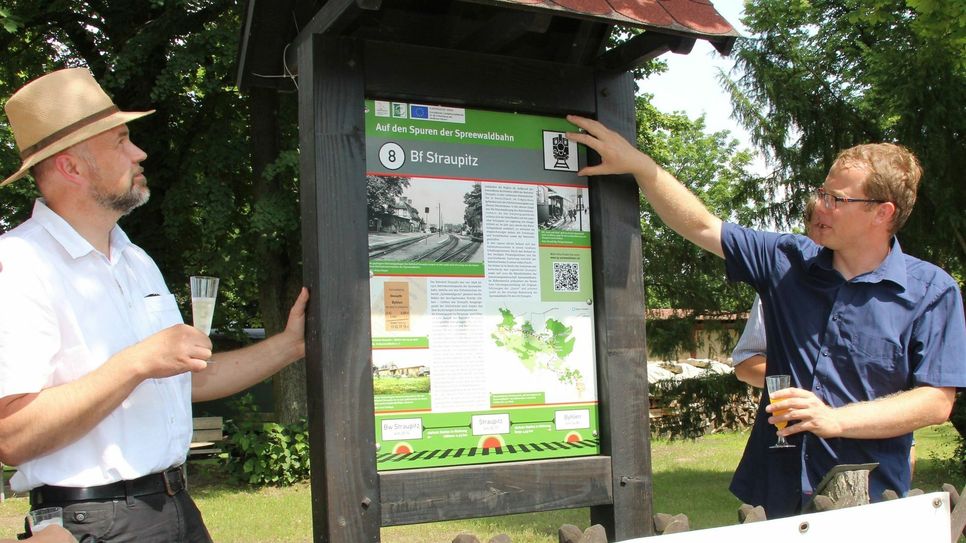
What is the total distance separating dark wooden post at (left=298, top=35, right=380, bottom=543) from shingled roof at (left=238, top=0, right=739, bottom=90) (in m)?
0.18

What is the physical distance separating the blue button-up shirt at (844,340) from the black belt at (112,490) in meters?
2.12

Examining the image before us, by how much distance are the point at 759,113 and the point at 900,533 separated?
37.0 ft

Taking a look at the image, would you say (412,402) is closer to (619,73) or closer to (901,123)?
(619,73)

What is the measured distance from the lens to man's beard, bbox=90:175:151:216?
9.00 feet

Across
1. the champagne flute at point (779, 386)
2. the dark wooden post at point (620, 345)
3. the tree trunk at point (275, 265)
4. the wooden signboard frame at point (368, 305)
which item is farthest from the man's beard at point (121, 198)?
the tree trunk at point (275, 265)

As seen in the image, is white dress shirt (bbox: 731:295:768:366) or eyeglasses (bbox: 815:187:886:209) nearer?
eyeglasses (bbox: 815:187:886:209)

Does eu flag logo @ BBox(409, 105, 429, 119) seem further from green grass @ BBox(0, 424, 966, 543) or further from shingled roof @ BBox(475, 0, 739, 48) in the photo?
green grass @ BBox(0, 424, 966, 543)

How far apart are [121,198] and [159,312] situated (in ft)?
1.31

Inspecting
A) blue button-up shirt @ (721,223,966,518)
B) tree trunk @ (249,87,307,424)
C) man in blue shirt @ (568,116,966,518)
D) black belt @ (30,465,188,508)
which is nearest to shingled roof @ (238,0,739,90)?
man in blue shirt @ (568,116,966,518)

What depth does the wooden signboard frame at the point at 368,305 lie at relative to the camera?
2609 mm

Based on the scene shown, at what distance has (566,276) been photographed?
303cm

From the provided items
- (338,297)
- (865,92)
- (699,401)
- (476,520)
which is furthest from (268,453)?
(338,297)

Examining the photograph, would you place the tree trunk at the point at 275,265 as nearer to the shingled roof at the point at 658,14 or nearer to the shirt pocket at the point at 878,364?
the shingled roof at the point at 658,14

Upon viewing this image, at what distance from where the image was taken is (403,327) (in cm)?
274
